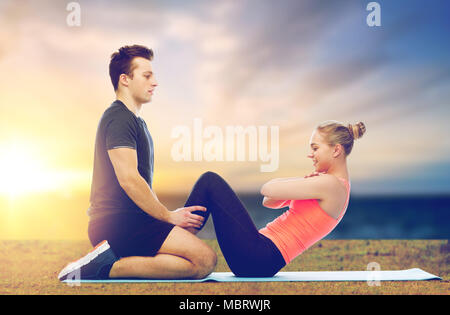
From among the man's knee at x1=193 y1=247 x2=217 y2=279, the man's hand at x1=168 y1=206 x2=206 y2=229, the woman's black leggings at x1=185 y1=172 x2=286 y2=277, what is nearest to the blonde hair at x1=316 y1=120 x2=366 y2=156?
the woman's black leggings at x1=185 y1=172 x2=286 y2=277

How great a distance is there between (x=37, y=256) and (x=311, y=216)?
179 inches

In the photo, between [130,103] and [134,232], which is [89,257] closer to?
[134,232]

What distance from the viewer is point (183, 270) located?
381cm

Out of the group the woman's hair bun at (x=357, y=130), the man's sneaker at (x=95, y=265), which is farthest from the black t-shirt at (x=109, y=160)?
the woman's hair bun at (x=357, y=130)

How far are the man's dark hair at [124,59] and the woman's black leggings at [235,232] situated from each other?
1.23 m

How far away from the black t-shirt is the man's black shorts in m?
0.07

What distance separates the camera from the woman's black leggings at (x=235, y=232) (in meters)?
3.80

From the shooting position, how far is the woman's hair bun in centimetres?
395

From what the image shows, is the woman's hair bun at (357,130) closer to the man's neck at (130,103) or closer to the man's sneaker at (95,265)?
the man's neck at (130,103)

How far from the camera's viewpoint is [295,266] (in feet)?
18.4

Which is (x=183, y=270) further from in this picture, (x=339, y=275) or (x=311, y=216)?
(x=339, y=275)

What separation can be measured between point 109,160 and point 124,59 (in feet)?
3.23

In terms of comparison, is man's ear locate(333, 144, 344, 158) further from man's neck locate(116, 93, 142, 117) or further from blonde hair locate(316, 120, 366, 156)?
man's neck locate(116, 93, 142, 117)

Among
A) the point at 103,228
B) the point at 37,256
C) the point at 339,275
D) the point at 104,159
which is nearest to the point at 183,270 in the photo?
the point at 103,228
